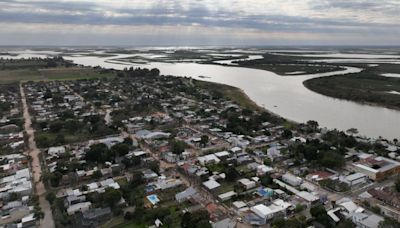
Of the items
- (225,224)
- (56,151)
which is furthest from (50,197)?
(225,224)

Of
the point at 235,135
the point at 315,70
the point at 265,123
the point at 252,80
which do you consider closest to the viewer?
the point at 235,135

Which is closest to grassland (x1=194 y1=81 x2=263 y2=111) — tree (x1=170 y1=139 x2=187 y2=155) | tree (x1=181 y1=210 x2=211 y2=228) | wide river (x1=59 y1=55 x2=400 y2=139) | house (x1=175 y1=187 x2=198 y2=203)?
wide river (x1=59 y1=55 x2=400 y2=139)

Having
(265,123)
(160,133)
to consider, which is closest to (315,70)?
(265,123)

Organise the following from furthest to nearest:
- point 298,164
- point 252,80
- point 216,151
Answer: point 252,80, point 216,151, point 298,164

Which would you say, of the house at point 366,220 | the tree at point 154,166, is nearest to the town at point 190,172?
the house at point 366,220

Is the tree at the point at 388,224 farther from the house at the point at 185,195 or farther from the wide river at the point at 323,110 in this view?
the wide river at the point at 323,110

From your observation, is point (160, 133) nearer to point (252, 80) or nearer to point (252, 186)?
point (252, 186)

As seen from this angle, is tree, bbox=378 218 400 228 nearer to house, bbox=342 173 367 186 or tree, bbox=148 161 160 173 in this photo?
house, bbox=342 173 367 186
